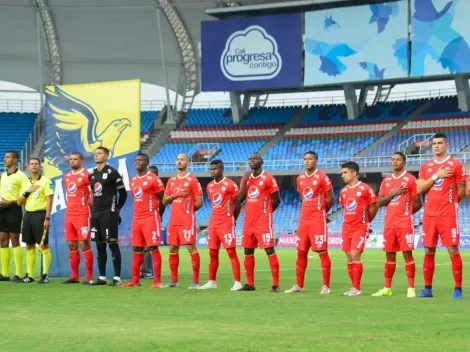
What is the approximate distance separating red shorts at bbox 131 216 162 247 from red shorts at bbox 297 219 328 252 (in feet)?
9.46

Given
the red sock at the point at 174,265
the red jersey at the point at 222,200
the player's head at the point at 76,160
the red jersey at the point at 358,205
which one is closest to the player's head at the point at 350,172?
the red jersey at the point at 358,205

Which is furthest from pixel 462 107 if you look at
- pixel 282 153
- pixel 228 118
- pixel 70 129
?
pixel 70 129

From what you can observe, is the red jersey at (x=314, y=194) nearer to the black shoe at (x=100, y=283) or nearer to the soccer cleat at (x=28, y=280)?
the black shoe at (x=100, y=283)

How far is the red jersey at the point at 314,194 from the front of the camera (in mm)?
16703

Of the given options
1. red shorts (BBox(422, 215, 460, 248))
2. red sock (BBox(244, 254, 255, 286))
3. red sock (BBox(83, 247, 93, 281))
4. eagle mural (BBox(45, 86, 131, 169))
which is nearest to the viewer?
red shorts (BBox(422, 215, 460, 248))

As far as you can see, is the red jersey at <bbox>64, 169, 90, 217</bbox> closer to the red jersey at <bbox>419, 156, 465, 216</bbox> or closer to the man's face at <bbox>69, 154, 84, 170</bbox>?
the man's face at <bbox>69, 154, 84, 170</bbox>

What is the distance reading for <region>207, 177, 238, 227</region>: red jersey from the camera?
17.7m

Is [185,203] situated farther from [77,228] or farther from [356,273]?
[356,273]

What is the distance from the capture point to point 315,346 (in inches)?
366

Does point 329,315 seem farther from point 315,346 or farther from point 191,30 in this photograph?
point 191,30

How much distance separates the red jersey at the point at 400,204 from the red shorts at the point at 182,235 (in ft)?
12.4

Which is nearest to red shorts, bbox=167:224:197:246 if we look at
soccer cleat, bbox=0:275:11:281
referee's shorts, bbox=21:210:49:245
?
referee's shorts, bbox=21:210:49:245

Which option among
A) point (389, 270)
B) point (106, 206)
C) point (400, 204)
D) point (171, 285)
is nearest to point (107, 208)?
point (106, 206)

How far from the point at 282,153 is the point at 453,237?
42.0 meters
